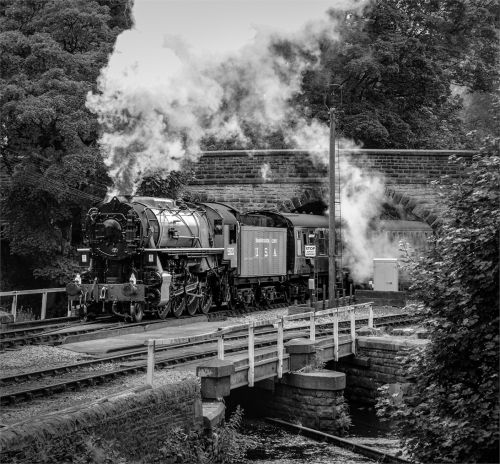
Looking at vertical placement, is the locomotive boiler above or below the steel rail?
above

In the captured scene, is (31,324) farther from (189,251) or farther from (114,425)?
(114,425)

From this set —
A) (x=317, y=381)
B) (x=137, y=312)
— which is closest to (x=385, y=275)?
(x=137, y=312)

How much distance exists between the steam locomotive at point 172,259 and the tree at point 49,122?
3.79 meters

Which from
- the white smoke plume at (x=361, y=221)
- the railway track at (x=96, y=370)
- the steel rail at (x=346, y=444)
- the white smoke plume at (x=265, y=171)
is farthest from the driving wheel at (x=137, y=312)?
the white smoke plume at (x=361, y=221)

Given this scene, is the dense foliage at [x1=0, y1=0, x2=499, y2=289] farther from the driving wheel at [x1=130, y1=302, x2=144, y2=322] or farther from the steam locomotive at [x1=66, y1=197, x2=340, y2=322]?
the driving wheel at [x1=130, y1=302, x2=144, y2=322]

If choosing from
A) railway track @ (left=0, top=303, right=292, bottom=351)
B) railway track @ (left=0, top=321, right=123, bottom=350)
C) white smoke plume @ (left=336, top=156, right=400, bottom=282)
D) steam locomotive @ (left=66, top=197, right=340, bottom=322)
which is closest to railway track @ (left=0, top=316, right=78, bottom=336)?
railway track @ (left=0, top=303, right=292, bottom=351)

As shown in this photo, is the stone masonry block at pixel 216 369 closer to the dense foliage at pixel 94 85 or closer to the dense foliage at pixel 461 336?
the dense foliage at pixel 461 336

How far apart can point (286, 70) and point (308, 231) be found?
23.0 ft

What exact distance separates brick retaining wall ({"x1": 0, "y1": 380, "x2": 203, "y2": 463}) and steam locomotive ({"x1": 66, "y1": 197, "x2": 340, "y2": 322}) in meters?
8.07

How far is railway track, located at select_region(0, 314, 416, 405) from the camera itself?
35.9 feet

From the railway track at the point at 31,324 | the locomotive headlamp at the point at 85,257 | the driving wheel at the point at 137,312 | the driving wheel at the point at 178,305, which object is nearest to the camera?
the railway track at the point at 31,324

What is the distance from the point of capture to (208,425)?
10750 millimetres

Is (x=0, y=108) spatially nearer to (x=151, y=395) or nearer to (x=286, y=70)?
(x=286, y=70)

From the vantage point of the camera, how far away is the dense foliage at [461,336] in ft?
28.9
